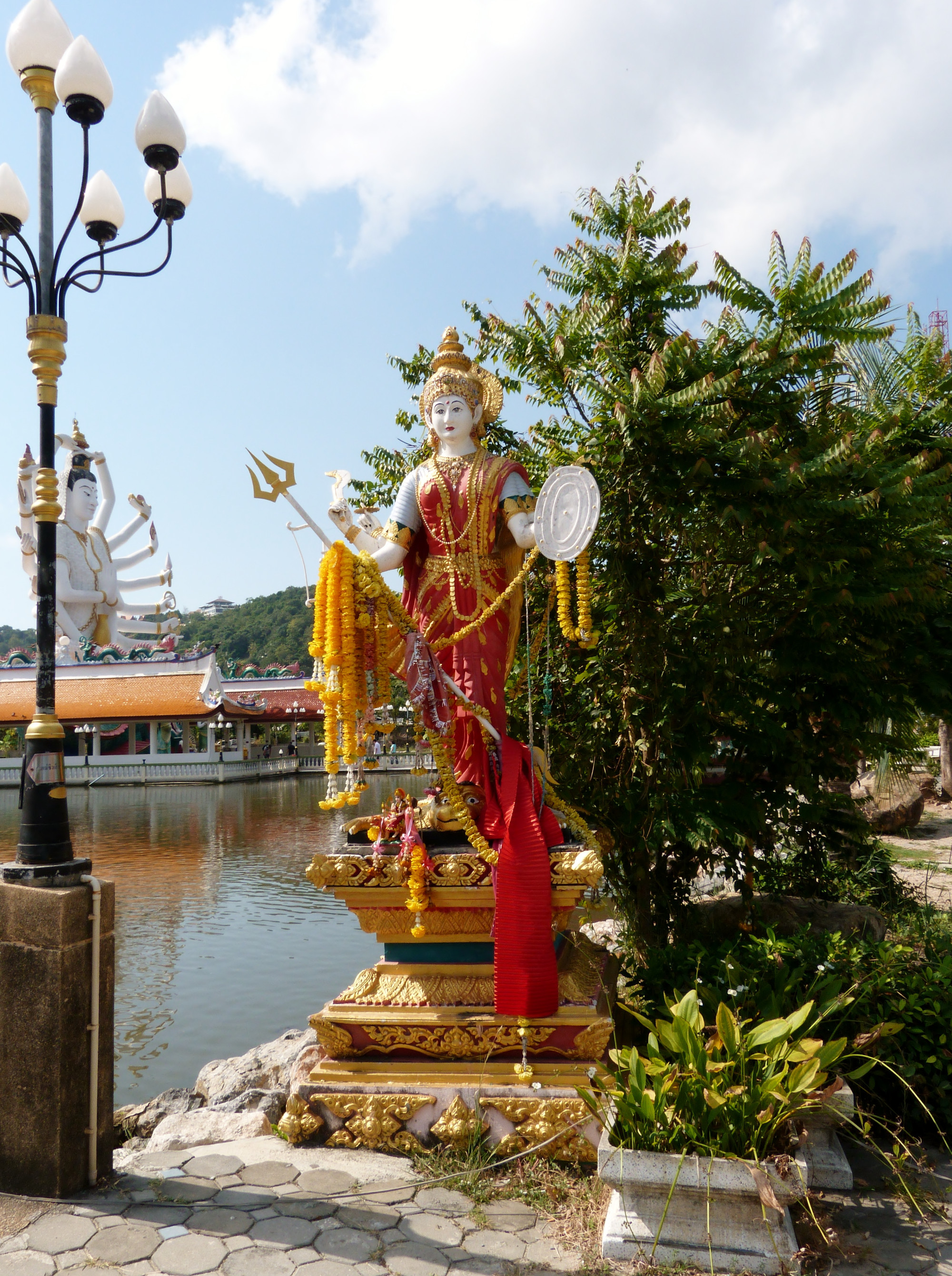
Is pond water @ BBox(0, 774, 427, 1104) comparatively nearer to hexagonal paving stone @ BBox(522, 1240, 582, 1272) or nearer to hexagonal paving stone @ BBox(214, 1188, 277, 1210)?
hexagonal paving stone @ BBox(214, 1188, 277, 1210)

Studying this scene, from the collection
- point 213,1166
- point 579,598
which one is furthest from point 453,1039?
point 579,598

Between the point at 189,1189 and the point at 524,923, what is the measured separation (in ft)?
5.43

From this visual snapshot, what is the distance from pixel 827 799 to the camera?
5512 mm

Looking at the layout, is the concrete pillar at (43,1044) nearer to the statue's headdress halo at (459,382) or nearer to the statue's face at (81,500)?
the statue's headdress halo at (459,382)

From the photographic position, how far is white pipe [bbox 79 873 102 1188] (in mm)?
3377

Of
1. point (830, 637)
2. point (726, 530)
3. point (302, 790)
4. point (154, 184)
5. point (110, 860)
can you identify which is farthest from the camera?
point (302, 790)

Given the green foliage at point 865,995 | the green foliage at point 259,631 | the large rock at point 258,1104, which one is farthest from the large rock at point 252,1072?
the green foliage at point 259,631

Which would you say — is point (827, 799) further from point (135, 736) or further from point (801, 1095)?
point (135, 736)

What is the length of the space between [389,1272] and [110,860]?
1311 centimetres

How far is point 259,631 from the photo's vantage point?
221 ft

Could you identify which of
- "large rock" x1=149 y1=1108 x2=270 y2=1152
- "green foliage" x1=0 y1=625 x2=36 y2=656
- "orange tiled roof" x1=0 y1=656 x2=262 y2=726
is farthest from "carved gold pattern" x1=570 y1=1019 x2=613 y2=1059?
"green foliage" x1=0 y1=625 x2=36 y2=656

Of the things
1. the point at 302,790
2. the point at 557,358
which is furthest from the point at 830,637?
the point at 302,790

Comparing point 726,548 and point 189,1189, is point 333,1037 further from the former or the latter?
point 726,548

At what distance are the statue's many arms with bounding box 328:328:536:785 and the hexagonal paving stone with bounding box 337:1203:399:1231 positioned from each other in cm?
184
